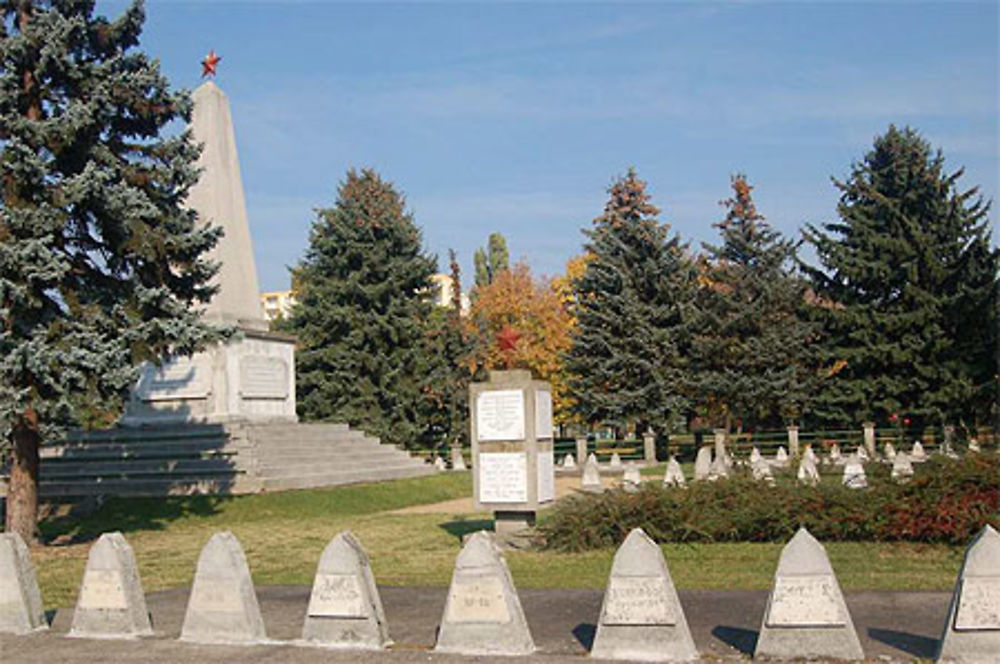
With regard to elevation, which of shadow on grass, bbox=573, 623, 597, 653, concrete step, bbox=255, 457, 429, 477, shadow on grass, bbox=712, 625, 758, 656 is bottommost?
shadow on grass, bbox=573, 623, 597, 653

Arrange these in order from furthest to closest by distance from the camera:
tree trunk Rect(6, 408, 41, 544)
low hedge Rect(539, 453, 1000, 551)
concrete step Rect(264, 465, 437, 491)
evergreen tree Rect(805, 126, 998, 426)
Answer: evergreen tree Rect(805, 126, 998, 426) < concrete step Rect(264, 465, 437, 491) < tree trunk Rect(6, 408, 41, 544) < low hedge Rect(539, 453, 1000, 551)

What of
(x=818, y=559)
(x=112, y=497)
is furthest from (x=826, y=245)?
(x=818, y=559)

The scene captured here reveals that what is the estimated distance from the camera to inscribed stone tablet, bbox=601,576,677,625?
7.10 meters

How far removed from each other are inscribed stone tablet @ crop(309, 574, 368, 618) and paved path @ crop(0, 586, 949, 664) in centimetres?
31

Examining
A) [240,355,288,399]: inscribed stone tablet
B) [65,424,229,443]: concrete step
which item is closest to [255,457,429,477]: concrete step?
[65,424,229,443]: concrete step

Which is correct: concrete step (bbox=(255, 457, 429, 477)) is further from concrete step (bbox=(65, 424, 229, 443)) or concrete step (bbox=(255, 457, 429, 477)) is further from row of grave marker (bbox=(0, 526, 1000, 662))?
row of grave marker (bbox=(0, 526, 1000, 662))

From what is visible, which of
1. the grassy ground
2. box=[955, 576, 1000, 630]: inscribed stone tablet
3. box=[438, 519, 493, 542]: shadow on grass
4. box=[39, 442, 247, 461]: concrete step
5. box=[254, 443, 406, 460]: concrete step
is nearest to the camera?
box=[955, 576, 1000, 630]: inscribed stone tablet

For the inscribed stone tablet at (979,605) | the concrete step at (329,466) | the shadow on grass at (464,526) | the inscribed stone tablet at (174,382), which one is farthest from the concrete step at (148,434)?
the inscribed stone tablet at (979,605)

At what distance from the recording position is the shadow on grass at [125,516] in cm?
1888

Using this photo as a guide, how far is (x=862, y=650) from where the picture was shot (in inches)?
274

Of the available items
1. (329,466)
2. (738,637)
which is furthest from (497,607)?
(329,466)

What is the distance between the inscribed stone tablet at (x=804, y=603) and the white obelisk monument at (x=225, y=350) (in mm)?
20994

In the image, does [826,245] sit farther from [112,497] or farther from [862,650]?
[862,650]

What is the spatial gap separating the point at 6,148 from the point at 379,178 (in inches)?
1344
